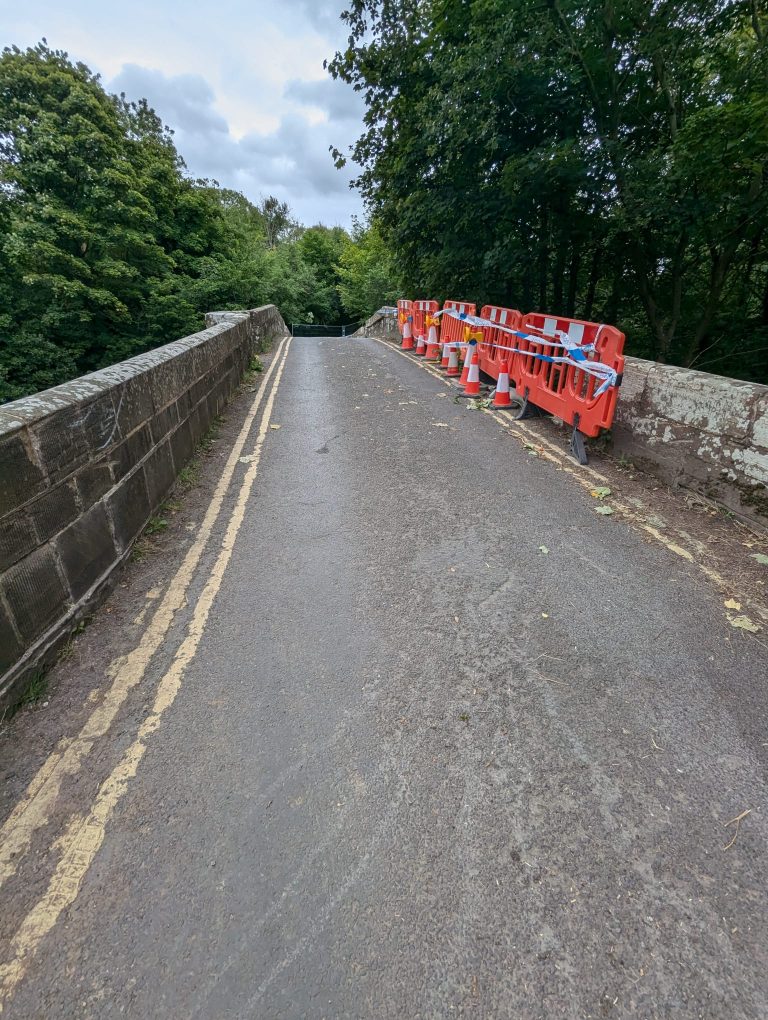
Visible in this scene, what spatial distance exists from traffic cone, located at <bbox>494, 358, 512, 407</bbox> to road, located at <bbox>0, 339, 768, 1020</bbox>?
4.50m

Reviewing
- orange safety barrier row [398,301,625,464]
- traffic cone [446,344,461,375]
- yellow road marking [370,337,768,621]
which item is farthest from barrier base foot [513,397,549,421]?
traffic cone [446,344,461,375]

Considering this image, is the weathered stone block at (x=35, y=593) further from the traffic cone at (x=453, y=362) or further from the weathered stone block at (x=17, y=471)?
the traffic cone at (x=453, y=362)

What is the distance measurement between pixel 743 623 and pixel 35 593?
4.25m

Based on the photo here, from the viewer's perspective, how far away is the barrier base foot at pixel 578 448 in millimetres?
5469

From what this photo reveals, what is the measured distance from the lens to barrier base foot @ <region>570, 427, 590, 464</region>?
547 centimetres

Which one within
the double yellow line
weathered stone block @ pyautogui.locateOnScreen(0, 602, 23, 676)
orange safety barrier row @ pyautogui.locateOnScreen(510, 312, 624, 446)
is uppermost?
orange safety barrier row @ pyautogui.locateOnScreen(510, 312, 624, 446)

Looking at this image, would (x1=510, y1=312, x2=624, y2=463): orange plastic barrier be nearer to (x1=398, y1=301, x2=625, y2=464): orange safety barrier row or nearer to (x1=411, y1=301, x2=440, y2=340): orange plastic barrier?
(x1=398, y1=301, x2=625, y2=464): orange safety barrier row

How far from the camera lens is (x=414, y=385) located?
385 inches

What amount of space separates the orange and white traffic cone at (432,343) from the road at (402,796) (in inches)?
412

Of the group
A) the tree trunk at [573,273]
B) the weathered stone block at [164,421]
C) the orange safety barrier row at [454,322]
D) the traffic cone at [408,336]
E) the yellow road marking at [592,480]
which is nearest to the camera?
the yellow road marking at [592,480]

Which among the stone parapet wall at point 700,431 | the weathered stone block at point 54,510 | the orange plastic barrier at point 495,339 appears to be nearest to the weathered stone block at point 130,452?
the weathered stone block at point 54,510

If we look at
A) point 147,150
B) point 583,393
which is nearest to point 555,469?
point 583,393

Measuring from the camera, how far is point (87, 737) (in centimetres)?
229

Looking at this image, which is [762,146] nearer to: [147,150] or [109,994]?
→ [109,994]
